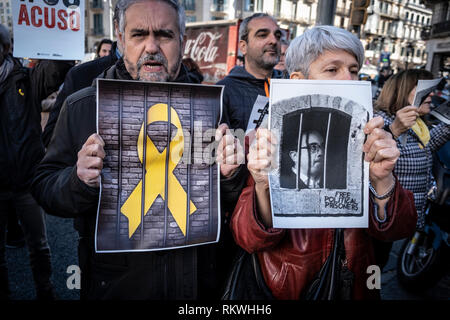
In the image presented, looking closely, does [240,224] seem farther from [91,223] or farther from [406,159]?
[406,159]

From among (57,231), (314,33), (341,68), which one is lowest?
(57,231)

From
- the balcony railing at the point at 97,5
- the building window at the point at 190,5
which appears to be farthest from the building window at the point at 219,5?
the balcony railing at the point at 97,5

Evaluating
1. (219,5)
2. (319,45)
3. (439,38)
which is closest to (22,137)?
(319,45)

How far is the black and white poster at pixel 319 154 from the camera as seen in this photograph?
955 millimetres

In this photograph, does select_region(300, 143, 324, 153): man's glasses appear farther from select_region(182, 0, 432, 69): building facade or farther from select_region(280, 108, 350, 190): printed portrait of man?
select_region(182, 0, 432, 69): building facade

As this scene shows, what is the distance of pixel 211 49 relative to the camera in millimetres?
11195

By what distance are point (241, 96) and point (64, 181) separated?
1.39 meters

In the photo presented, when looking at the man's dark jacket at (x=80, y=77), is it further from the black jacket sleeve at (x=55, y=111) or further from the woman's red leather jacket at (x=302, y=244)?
the woman's red leather jacket at (x=302, y=244)

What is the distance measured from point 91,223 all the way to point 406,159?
2.20 meters

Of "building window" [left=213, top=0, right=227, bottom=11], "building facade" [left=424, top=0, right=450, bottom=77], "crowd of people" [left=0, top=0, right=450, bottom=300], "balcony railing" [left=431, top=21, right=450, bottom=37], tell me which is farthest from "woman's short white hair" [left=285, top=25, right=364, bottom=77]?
"building window" [left=213, top=0, right=227, bottom=11]

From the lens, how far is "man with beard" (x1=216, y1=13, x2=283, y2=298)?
1051mm
